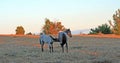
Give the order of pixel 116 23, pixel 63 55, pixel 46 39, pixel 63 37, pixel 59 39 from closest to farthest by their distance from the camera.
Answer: pixel 63 55
pixel 63 37
pixel 59 39
pixel 46 39
pixel 116 23

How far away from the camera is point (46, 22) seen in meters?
104

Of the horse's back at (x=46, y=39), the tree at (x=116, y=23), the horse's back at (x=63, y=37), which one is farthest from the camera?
the tree at (x=116, y=23)

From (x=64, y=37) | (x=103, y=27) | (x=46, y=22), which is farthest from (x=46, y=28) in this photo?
(x=64, y=37)

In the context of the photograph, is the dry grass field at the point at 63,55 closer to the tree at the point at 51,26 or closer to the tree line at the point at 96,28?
the tree line at the point at 96,28

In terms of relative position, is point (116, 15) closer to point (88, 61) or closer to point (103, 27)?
point (103, 27)

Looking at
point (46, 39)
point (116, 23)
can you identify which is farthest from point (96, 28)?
point (46, 39)

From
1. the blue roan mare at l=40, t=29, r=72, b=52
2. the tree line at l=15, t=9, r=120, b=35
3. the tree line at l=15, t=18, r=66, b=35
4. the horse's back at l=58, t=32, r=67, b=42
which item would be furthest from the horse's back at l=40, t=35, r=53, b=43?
the tree line at l=15, t=18, r=66, b=35

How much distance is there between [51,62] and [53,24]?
8515cm

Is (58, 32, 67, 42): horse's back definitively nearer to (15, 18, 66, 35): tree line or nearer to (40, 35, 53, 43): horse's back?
(40, 35, 53, 43): horse's back

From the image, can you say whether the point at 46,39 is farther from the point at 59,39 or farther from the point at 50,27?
the point at 50,27

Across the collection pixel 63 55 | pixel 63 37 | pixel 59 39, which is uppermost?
pixel 63 37

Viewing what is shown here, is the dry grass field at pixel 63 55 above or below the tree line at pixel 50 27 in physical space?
below

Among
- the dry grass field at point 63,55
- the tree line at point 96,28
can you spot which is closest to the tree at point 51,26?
the tree line at point 96,28

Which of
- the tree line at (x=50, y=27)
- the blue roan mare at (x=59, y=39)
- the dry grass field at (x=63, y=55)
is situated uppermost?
the tree line at (x=50, y=27)
